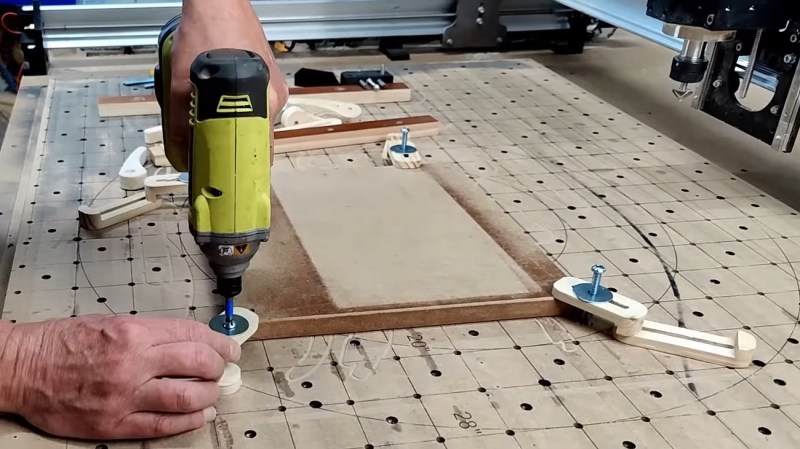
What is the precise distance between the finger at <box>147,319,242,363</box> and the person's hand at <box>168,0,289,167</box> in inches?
8.0

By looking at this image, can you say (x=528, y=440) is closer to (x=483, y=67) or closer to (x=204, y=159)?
(x=204, y=159)

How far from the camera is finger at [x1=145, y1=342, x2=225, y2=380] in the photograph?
0.94m

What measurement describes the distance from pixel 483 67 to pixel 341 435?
1663 millimetres

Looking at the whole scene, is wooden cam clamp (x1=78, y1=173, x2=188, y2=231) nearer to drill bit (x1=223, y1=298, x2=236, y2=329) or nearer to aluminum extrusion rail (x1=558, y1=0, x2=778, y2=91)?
drill bit (x1=223, y1=298, x2=236, y2=329)

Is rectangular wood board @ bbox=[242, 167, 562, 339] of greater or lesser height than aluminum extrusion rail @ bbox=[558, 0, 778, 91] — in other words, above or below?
below

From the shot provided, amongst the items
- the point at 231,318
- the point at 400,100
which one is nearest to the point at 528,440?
the point at 231,318

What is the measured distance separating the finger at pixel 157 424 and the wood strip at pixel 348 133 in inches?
34.6

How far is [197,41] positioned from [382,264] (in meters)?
0.48

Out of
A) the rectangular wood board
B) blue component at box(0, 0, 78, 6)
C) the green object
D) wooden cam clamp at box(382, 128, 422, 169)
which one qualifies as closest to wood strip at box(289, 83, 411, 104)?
wooden cam clamp at box(382, 128, 422, 169)

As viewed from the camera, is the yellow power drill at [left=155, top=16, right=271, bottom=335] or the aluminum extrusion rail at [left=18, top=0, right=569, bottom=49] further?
the aluminum extrusion rail at [left=18, top=0, right=569, bottom=49]

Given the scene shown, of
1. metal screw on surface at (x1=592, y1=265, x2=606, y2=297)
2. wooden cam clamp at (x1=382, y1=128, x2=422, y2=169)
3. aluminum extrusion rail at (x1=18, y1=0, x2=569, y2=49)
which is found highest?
aluminum extrusion rail at (x1=18, y1=0, x2=569, y2=49)

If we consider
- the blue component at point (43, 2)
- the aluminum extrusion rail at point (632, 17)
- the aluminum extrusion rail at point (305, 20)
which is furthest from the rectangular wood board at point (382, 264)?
the blue component at point (43, 2)

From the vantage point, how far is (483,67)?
243 centimetres

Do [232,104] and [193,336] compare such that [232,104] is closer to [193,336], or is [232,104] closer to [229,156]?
[229,156]
